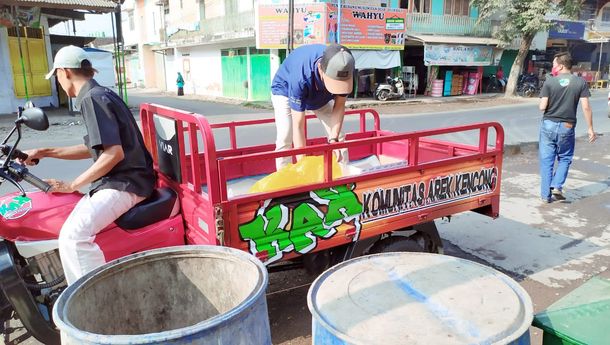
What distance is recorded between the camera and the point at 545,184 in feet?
20.0

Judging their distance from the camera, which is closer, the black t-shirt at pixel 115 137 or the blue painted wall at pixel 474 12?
the black t-shirt at pixel 115 137

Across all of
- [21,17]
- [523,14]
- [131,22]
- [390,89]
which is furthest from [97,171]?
[131,22]

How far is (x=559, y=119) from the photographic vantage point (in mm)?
5957

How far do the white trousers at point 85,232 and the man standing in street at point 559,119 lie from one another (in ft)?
18.1

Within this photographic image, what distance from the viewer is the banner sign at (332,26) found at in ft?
62.3

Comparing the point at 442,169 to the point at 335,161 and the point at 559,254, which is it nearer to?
the point at 335,161

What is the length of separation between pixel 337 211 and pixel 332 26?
17450 millimetres

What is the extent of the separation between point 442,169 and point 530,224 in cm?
244

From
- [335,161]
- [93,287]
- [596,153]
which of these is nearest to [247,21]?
[596,153]

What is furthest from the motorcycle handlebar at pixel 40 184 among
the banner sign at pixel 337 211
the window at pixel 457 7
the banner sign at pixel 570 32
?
the banner sign at pixel 570 32

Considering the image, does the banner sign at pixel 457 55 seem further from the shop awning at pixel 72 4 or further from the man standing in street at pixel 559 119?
the man standing in street at pixel 559 119

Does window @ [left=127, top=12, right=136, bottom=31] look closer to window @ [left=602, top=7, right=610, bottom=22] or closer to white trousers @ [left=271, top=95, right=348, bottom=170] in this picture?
window @ [left=602, top=7, right=610, bottom=22]

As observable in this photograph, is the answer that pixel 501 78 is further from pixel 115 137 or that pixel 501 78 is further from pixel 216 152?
pixel 115 137

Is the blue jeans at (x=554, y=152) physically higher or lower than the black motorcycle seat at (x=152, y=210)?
lower
